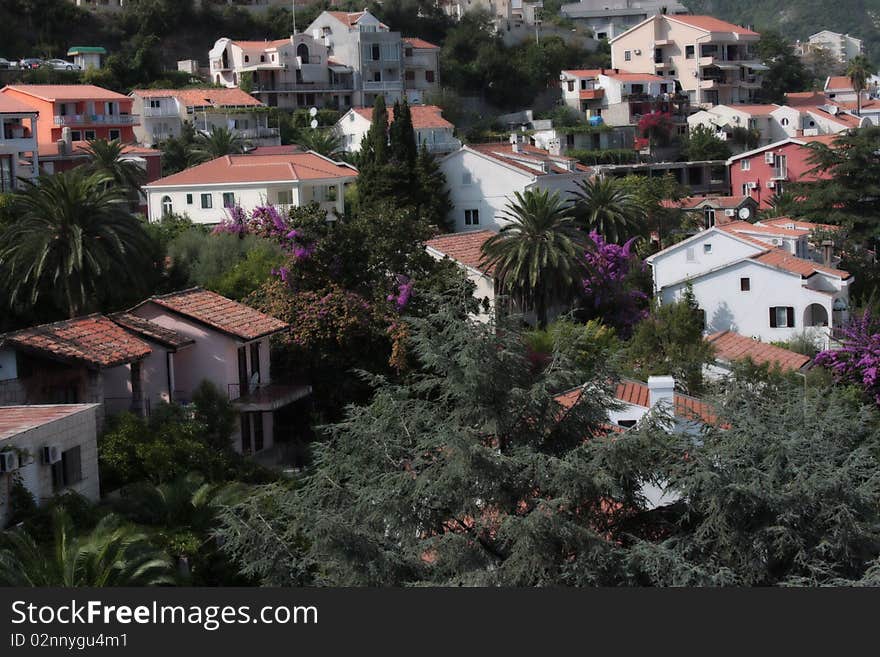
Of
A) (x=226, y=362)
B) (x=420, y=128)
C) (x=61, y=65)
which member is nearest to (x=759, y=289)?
(x=226, y=362)

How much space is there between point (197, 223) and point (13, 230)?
19.3 metres

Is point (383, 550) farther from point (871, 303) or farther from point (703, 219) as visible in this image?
point (703, 219)

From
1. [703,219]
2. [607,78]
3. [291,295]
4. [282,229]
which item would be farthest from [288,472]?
[607,78]

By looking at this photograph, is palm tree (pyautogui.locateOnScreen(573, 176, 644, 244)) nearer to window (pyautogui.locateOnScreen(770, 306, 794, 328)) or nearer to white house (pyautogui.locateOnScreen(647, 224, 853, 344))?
white house (pyautogui.locateOnScreen(647, 224, 853, 344))

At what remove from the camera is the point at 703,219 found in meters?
71.5

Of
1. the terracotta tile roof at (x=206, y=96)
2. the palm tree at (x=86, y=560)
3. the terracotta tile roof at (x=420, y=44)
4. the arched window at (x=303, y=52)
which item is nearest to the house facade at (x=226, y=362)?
the palm tree at (x=86, y=560)

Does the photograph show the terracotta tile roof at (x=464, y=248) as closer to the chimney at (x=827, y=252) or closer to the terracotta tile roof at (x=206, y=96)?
the chimney at (x=827, y=252)

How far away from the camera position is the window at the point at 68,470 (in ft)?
83.0

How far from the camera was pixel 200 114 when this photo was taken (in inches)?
3317

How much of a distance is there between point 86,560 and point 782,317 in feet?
103

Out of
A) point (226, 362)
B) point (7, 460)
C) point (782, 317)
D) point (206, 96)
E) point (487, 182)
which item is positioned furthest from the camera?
point (206, 96)

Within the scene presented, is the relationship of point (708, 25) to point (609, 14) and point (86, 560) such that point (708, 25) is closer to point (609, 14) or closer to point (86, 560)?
point (609, 14)

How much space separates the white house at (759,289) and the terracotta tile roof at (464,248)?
6.14 metres

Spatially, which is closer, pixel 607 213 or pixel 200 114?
pixel 607 213
